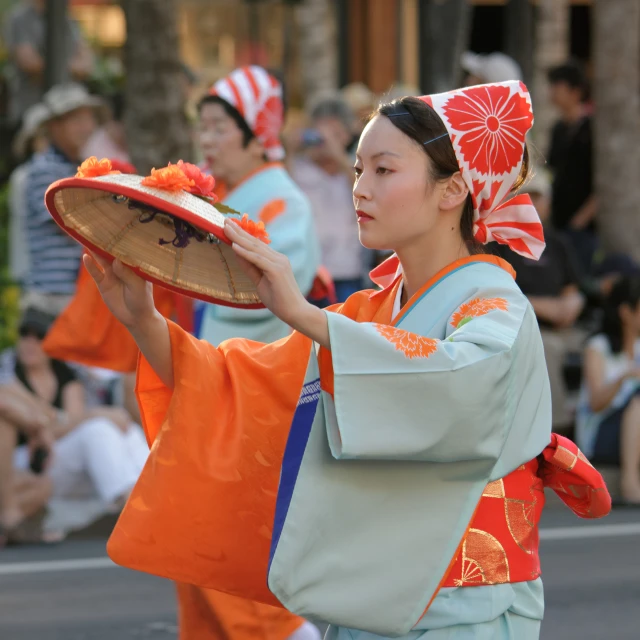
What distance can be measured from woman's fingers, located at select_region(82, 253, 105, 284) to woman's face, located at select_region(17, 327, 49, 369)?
4501 millimetres

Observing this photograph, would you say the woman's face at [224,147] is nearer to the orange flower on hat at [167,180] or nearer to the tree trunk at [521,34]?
the orange flower on hat at [167,180]

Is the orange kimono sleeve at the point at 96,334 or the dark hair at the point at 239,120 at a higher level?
the dark hair at the point at 239,120

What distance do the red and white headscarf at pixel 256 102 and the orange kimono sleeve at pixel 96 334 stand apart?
774 millimetres

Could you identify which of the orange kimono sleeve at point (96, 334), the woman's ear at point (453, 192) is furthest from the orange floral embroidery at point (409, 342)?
the orange kimono sleeve at point (96, 334)

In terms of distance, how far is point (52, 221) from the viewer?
7.90m

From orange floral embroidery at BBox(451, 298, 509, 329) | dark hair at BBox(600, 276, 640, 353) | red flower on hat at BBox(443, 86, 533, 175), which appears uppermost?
red flower on hat at BBox(443, 86, 533, 175)

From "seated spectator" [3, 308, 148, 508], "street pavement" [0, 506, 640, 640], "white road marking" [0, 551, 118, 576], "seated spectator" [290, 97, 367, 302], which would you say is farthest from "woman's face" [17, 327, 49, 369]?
"seated spectator" [290, 97, 367, 302]

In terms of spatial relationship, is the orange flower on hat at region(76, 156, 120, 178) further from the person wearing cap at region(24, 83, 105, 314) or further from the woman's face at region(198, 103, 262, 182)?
the person wearing cap at region(24, 83, 105, 314)

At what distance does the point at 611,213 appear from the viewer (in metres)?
10.7

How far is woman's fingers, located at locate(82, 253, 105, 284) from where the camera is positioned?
3023 millimetres

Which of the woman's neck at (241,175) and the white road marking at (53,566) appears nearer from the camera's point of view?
the woman's neck at (241,175)

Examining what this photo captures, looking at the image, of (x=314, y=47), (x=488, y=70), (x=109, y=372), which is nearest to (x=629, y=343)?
(x=488, y=70)

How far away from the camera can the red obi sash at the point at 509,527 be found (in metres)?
2.77

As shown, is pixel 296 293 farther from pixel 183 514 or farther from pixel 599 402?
pixel 599 402
